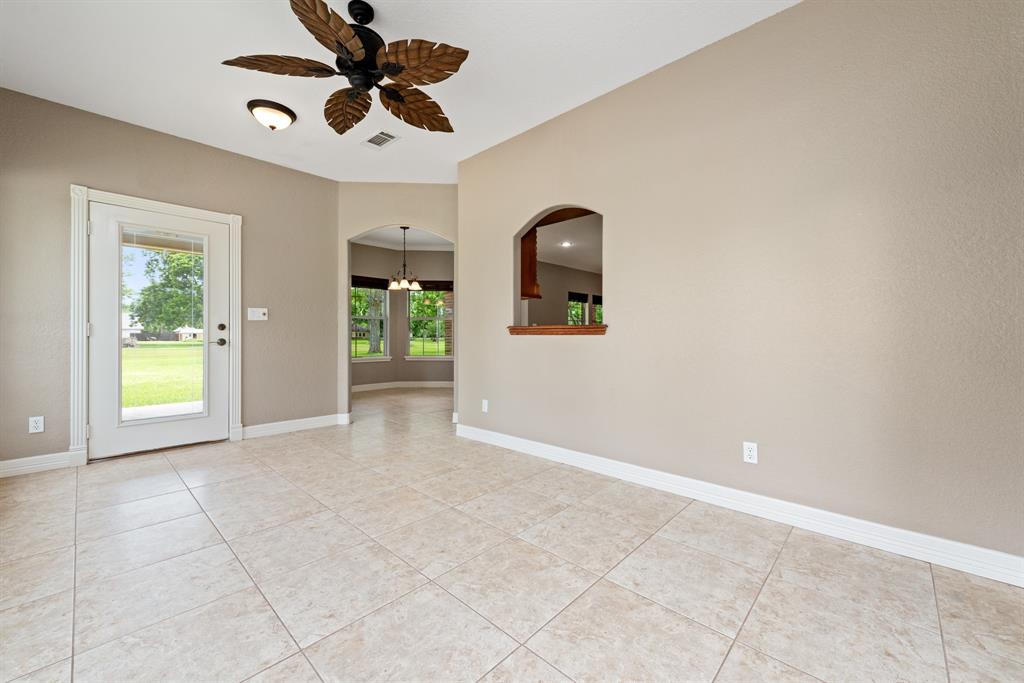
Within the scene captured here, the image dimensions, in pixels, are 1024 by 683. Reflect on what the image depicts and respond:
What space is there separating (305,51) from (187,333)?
274 centimetres

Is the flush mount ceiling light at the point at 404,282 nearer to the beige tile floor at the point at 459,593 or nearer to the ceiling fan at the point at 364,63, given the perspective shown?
the ceiling fan at the point at 364,63

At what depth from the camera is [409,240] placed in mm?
7609

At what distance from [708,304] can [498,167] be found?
7.84 feet

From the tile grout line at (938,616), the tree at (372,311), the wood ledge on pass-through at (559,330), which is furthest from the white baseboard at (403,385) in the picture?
the tile grout line at (938,616)

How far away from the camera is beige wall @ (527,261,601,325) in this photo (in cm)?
896

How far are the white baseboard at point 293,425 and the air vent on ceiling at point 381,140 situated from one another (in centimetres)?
302

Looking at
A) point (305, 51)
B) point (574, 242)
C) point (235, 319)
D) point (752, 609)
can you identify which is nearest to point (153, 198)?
point (235, 319)

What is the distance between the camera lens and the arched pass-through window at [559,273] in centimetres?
372

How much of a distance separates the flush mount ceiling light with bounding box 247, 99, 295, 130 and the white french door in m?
1.41

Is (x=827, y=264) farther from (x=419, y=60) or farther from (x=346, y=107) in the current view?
(x=346, y=107)

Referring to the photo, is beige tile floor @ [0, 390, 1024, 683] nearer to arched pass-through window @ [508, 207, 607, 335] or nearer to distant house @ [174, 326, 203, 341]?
distant house @ [174, 326, 203, 341]

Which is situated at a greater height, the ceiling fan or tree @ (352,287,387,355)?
the ceiling fan

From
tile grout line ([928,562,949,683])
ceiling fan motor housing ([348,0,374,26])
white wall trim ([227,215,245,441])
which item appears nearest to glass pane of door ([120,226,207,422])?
white wall trim ([227,215,245,441])

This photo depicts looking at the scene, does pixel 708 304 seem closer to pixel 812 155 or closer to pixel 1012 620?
pixel 812 155
